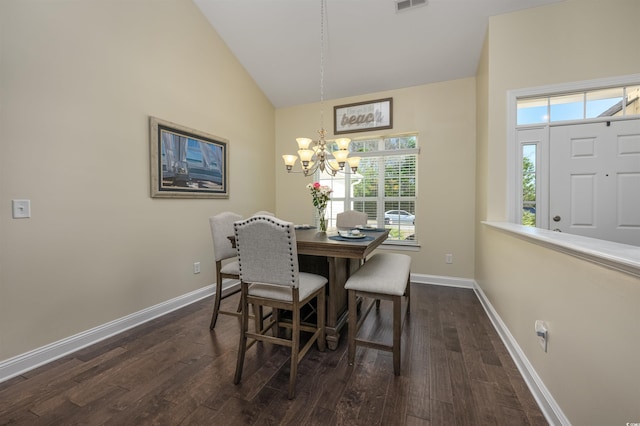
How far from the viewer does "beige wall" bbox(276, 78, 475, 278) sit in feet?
11.3

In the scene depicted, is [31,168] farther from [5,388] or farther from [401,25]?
[401,25]

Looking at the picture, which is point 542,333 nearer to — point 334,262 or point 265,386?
point 334,262

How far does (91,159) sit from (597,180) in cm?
451

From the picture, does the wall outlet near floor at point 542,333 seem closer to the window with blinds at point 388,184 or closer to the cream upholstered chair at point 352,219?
the cream upholstered chair at point 352,219

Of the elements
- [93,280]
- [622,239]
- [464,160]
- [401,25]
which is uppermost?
[401,25]

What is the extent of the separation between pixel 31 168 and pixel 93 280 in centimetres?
97

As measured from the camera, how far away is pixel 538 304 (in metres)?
1.56

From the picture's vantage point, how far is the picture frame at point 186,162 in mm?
2629

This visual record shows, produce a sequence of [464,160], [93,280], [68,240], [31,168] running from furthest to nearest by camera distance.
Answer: [464,160] → [93,280] → [68,240] → [31,168]

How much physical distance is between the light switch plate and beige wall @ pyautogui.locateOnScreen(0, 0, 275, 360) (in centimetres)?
3

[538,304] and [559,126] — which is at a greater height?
[559,126]

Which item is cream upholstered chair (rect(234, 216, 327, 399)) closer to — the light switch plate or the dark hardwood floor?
the dark hardwood floor

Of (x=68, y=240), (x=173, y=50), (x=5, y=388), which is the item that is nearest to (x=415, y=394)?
(x=5, y=388)

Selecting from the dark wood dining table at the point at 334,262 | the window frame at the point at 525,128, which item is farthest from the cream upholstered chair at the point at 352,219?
the window frame at the point at 525,128
